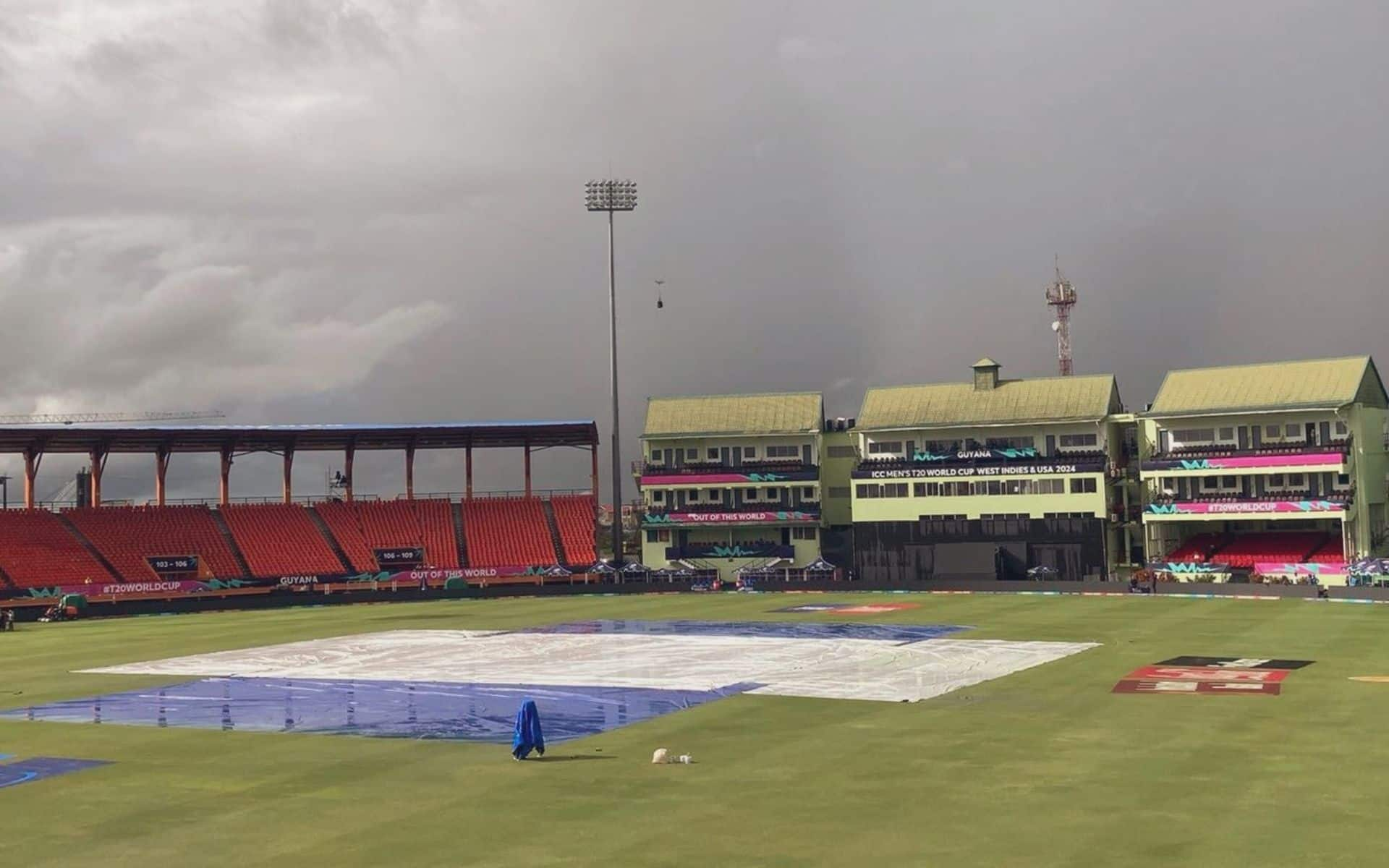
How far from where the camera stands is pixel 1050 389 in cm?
11100

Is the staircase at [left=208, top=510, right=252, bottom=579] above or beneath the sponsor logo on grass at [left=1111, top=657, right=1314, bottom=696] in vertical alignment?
above

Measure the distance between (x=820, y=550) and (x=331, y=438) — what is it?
151 feet

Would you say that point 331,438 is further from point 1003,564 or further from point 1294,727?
point 1294,727

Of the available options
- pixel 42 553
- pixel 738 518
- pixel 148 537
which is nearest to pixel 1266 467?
pixel 738 518

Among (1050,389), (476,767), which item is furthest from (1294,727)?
(1050,389)

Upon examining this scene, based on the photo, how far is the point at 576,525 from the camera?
11650 cm

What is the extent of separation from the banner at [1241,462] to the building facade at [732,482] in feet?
98.1

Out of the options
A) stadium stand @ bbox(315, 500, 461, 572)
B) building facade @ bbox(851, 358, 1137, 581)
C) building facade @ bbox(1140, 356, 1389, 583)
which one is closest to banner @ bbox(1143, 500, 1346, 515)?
building facade @ bbox(1140, 356, 1389, 583)

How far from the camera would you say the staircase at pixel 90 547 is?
317ft

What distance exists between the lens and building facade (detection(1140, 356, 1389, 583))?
92.9 m

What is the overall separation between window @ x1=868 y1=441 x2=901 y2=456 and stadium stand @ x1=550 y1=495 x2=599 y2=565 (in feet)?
86.1

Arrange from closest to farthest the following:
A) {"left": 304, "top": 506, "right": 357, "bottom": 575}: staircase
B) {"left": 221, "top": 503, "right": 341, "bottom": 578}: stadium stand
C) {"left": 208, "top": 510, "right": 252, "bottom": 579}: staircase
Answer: {"left": 208, "top": 510, "right": 252, "bottom": 579}: staircase
{"left": 221, "top": 503, "right": 341, "bottom": 578}: stadium stand
{"left": 304, "top": 506, "right": 357, "bottom": 575}: staircase

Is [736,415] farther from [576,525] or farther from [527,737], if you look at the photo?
[527,737]

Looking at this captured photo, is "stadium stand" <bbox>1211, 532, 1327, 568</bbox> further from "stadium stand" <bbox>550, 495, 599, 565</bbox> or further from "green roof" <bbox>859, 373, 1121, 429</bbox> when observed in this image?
"stadium stand" <bbox>550, 495, 599, 565</bbox>
